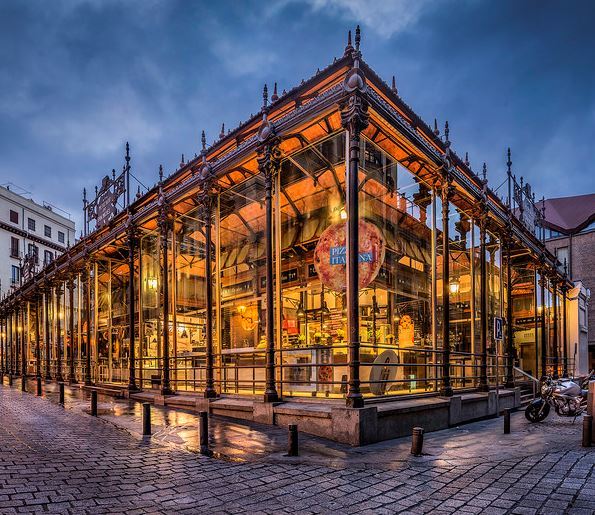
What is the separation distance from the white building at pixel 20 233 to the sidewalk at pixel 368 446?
48.0m

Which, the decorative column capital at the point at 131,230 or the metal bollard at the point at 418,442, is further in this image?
the decorative column capital at the point at 131,230

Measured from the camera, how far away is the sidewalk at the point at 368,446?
25.6 feet

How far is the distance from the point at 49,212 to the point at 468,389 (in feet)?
207

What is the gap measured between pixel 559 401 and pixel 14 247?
6053 centimetres

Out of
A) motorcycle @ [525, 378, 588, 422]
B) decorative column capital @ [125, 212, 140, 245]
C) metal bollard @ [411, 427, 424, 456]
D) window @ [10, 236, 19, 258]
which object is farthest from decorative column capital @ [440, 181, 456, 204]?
window @ [10, 236, 19, 258]

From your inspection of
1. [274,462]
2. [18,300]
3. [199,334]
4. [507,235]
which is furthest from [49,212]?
[274,462]

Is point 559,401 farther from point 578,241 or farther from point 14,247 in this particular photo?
point 14,247

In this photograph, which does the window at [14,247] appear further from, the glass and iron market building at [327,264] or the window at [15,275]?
the glass and iron market building at [327,264]

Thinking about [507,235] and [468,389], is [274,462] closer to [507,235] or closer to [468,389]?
[468,389]

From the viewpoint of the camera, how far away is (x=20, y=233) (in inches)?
2245

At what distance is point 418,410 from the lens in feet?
34.9

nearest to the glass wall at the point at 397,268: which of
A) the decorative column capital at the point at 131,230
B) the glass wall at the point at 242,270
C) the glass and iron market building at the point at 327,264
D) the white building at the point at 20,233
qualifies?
the glass and iron market building at the point at 327,264

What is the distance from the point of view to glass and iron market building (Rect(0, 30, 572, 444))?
10.5 m

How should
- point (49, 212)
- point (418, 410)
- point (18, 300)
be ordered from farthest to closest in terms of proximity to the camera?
point (49, 212)
point (18, 300)
point (418, 410)
